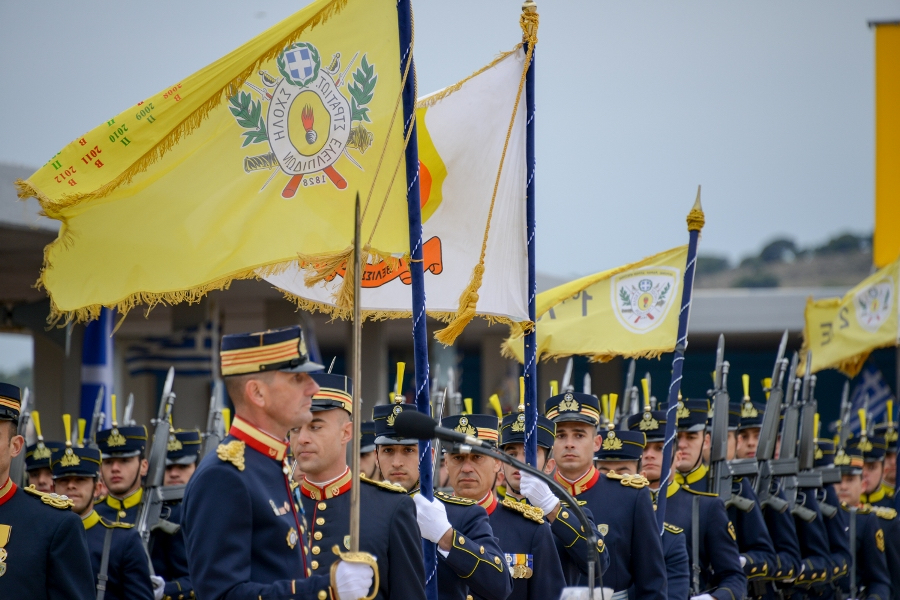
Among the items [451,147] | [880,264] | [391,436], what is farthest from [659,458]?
[880,264]

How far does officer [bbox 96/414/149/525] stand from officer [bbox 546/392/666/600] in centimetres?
330

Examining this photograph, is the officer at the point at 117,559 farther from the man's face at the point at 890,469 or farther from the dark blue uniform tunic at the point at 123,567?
the man's face at the point at 890,469

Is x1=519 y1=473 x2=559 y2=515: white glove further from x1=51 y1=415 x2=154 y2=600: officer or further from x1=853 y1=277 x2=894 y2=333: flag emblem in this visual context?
x1=853 y1=277 x2=894 y2=333: flag emblem

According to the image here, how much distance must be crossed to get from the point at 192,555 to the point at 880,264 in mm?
16545

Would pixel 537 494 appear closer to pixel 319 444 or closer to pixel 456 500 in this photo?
pixel 456 500

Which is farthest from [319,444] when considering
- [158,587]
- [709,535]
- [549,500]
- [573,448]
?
[709,535]

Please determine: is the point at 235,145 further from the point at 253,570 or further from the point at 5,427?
the point at 253,570

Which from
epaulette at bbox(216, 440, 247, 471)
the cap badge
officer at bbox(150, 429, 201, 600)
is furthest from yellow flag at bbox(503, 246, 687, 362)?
epaulette at bbox(216, 440, 247, 471)

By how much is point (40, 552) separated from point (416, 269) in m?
1.88

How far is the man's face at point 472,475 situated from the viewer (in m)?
6.01

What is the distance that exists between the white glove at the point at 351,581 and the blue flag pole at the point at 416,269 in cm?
111

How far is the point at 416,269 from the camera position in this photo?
16.7ft

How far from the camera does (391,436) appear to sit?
6.52 m

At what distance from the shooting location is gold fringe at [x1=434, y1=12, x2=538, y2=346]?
5.49 m
